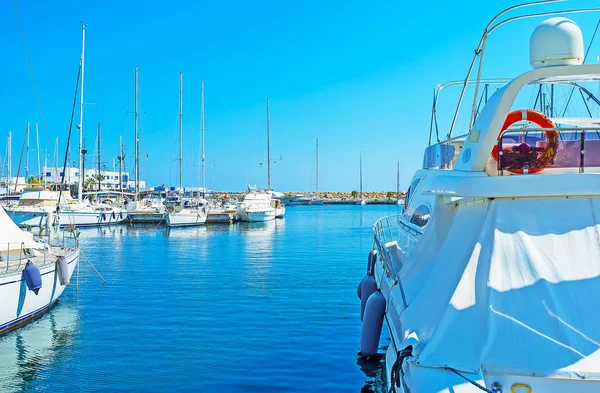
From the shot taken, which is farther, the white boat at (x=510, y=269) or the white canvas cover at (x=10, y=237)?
the white canvas cover at (x=10, y=237)

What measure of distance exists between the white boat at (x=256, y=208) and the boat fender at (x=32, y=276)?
43.9m

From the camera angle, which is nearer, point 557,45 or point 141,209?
point 557,45

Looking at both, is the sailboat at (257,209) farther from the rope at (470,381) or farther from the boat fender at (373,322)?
the rope at (470,381)

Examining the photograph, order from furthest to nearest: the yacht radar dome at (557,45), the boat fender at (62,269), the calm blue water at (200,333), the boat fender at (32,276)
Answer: the boat fender at (62,269), the boat fender at (32,276), the calm blue water at (200,333), the yacht radar dome at (557,45)

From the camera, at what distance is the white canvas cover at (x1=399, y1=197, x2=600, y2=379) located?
4348 mm

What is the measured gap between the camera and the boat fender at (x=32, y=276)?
12266 mm

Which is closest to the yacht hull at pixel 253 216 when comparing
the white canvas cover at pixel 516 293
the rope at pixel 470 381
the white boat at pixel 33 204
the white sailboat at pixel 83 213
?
the white sailboat at pixel 83 213

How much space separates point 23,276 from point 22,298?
2.18 feet

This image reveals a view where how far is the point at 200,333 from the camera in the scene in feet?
41.8

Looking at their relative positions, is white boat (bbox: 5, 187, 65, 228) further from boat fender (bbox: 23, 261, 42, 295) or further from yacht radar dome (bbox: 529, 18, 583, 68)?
yacht radar dome (bbox: 529, 18, 583, 68)

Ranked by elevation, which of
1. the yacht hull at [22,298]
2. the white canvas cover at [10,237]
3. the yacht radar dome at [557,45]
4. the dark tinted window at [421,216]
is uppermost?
the yacht radar dome at [557,45]

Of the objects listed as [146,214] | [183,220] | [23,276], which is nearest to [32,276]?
[23,276]

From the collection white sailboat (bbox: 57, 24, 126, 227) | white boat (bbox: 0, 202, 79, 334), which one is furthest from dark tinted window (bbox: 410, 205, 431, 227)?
white sailboat (bbox: 57, 24, 126, 227)

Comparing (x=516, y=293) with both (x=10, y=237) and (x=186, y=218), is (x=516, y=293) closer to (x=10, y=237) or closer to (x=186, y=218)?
(x=10, y=237)
